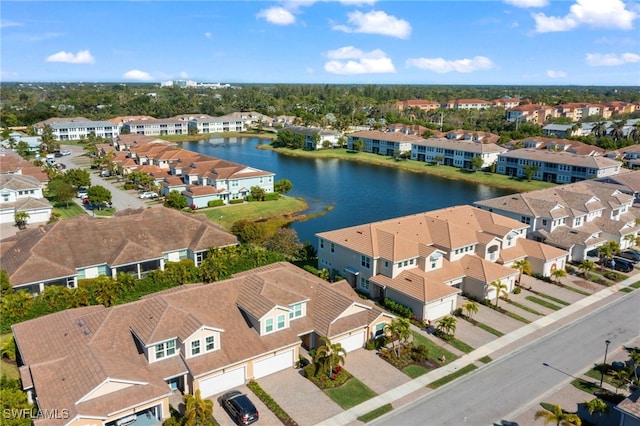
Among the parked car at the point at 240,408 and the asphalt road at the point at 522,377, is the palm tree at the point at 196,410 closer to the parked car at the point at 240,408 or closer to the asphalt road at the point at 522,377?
the parked car at the point at 240,408

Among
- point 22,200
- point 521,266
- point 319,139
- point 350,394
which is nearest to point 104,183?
point 22,200

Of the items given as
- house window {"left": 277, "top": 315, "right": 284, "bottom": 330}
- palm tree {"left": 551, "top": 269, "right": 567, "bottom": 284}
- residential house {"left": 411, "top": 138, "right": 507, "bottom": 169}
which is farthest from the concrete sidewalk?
residential house {"left": 411, "top": 138, "right": 507, "bottom": 169}

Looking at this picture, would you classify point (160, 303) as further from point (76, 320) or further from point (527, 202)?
point (527, 202)

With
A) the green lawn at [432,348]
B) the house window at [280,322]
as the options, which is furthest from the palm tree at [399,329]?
the house window at [280,322]

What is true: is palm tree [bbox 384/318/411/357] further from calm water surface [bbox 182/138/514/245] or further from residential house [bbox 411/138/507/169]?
residential house [bbox 411/138/507/169]

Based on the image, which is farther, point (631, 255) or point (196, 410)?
point (631, 255)

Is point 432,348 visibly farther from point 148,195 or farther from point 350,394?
point 148,195
